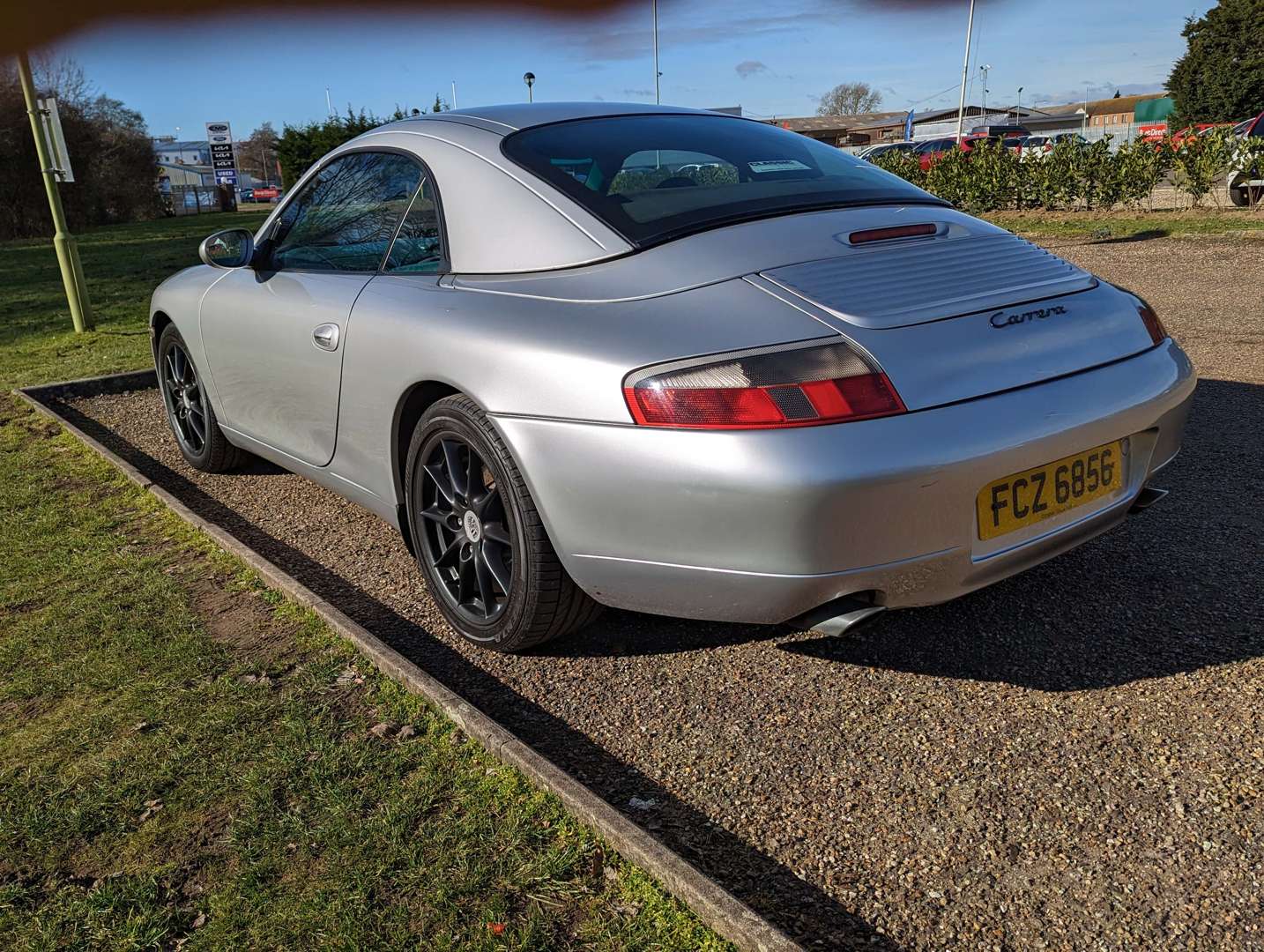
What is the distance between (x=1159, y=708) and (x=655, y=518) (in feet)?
4.40

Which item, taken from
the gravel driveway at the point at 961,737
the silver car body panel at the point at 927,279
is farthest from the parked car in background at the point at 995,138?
the silver car body panel at the point at 927,279

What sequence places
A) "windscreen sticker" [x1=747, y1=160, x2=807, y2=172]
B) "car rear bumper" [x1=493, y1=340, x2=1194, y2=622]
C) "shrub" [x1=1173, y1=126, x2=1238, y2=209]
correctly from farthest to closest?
"shrub" [x1=1173, y1=126, x2=1238, y2=209] < "windscreen sticker" [x1=747, y1=160, x2=807, y2=172] < "car rear bumper" [x1=493, y1=340, x2=1194, y2=622]

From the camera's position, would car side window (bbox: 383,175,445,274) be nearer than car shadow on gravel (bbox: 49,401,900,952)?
No

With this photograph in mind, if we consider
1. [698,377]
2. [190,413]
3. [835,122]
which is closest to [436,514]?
[698,377]

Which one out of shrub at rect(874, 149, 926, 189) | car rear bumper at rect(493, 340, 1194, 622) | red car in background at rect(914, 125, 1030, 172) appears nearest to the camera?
car rear bumper at rect(493, 340, 1194, 622)

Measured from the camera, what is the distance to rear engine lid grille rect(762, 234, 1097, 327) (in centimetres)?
236

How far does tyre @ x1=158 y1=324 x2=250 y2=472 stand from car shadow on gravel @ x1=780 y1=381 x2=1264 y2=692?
302 centimetres

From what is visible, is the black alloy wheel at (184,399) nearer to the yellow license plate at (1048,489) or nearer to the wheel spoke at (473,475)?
the wheel spoke at (473,475)

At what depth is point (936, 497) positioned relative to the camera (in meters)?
2.21

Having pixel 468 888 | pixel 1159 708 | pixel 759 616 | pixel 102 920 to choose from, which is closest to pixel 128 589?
pixel 102 920

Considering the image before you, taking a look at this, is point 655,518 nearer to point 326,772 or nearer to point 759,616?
point 759,616

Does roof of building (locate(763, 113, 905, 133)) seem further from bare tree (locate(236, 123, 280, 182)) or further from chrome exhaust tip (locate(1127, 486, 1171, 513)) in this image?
chrome exhaust tip (locate(1127, 486, 1171, 513))

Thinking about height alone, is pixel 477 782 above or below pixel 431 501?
below

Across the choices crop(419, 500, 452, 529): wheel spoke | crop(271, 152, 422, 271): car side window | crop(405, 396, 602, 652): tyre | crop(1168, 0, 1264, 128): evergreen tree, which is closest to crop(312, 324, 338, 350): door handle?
crop(271, 152, 422, 271): car side window
